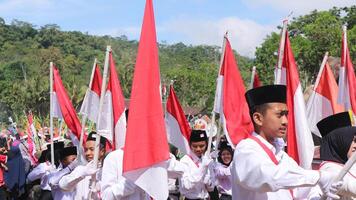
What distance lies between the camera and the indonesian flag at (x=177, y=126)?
1007 cm

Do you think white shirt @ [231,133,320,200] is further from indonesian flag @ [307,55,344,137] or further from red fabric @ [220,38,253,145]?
indonesian flag @ [307,55,344,137]

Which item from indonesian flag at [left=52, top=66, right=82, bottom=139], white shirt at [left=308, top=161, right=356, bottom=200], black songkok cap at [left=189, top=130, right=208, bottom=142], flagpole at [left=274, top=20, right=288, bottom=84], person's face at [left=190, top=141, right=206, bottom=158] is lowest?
person's face at [left=190, top=141, right=206, bottom=158]

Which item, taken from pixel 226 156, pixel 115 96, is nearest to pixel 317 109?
pixel 226 156

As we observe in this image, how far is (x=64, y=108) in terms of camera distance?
1030 centimetres

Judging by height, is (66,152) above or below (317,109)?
below

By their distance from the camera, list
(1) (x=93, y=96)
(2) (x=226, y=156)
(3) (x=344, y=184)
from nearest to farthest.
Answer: (3) (x=344, y=184) → (1) (x=93, y=96) → (2) (x=226, y=156)

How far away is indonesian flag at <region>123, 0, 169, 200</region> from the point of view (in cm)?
564

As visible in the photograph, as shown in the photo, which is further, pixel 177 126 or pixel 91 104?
pixel 177 126

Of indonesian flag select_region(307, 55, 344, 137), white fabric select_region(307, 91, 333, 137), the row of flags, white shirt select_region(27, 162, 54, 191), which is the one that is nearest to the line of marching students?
the row of flags

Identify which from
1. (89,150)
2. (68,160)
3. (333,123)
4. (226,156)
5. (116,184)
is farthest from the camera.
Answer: (226,156)

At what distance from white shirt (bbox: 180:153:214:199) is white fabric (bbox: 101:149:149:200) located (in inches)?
111

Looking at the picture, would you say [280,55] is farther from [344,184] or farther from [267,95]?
[344,184]

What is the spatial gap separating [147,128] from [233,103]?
2944 millimetres

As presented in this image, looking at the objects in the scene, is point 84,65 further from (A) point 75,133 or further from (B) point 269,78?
(A) point 75,133
